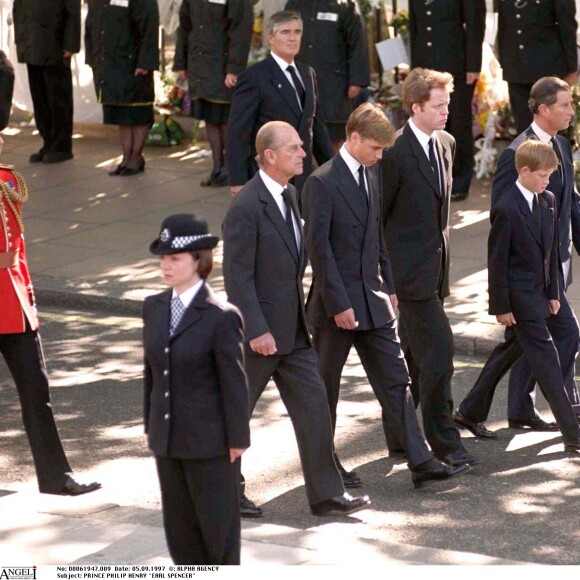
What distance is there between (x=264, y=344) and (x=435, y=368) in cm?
136

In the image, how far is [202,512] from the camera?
5.84 metres

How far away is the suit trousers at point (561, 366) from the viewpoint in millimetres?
8852

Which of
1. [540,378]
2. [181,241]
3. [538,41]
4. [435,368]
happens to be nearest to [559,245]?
[540,378]

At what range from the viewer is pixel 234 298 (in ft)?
23.9

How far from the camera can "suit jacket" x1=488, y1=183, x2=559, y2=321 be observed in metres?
8.46

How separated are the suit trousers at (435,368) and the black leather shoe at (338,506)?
87 cm

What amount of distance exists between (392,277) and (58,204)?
7.79 meters

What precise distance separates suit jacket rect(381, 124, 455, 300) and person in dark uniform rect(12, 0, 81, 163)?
982 cm

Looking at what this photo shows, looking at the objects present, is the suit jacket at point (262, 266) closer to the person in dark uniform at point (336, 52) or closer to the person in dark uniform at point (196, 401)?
the person in dark uniform at point (196, 401)

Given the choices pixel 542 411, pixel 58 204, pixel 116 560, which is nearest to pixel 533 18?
pixel 58 204

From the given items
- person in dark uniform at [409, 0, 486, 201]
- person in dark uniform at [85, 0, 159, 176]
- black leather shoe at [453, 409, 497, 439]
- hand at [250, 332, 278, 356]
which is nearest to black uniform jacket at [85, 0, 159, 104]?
person in dark uniform at [85, 0, 159, 176]

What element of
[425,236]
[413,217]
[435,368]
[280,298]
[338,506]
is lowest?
[338,506]

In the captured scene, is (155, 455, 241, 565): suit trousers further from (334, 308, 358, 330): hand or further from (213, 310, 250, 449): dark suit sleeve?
(334, 308, 358, 330): hand

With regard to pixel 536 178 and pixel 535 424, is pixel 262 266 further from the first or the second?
pixel 535 424
